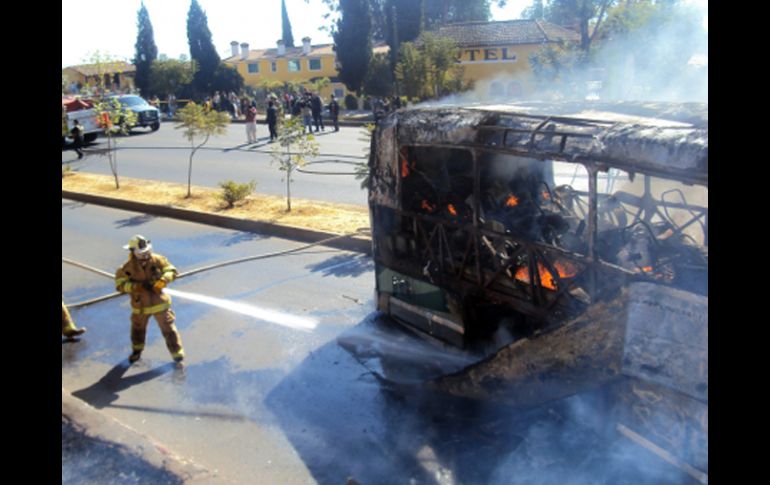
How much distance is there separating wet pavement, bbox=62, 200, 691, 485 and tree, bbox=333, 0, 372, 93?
117 ft

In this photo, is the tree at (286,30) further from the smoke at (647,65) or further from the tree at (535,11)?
the smoke at (647,65)

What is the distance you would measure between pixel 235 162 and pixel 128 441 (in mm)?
15676

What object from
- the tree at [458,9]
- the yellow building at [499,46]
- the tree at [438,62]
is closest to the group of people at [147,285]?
the tree at [438,62]

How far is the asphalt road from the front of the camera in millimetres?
15533

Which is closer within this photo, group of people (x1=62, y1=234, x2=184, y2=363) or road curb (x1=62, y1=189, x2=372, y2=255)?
group of people (x1=62, y1=234, x2=184, y2=363)

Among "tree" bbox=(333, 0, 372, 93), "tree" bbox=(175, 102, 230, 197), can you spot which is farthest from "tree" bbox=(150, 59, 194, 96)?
"tree" bbox=(175, 102, 230, 197)

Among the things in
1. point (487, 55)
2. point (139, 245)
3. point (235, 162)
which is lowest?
point (139, 245)

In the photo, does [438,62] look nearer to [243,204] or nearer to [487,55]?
[243,204]

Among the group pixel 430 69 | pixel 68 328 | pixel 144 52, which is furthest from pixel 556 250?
pixel 144 52

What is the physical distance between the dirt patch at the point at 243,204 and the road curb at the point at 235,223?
0.15 meters

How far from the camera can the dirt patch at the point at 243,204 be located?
1202cm

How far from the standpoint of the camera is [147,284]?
670 centimetres

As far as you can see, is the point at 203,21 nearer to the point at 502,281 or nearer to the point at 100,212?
the point at 100,212

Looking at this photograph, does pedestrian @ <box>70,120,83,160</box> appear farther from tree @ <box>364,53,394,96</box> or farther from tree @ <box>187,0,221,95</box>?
tree @ <box>187,0,221,95</box>
